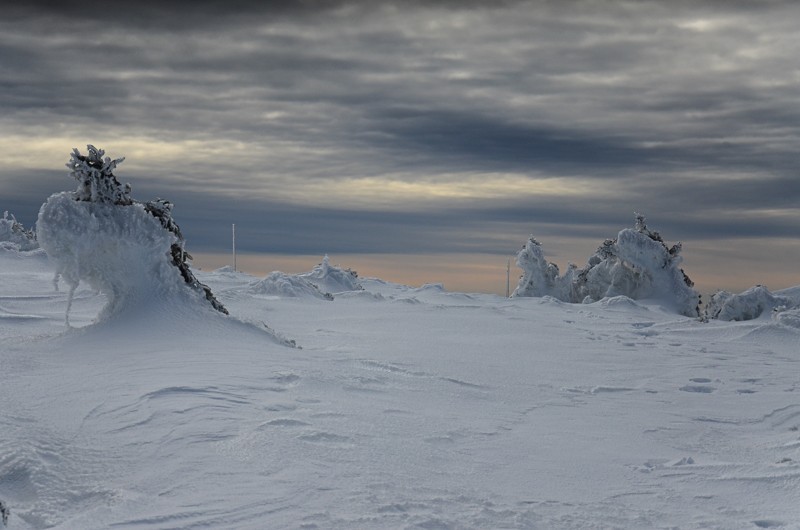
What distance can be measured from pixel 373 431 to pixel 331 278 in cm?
Answer: 1522

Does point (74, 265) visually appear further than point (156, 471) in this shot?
Yes

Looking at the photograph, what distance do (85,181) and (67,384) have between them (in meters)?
3.28

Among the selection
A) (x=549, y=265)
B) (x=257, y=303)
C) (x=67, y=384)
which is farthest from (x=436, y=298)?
(x=67, y=384)

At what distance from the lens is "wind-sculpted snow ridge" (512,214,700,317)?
2380cm

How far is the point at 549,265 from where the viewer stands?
87.7 ft

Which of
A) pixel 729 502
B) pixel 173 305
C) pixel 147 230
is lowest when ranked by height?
pixel 729 502

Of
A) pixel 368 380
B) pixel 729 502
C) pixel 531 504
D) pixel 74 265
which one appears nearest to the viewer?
pixel 531 504

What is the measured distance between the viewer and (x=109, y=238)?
938 cm

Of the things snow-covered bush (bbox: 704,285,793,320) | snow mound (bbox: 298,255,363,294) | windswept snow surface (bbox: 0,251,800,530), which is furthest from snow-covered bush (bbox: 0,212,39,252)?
snow-covered bush (bbox: 704,285,793,320)

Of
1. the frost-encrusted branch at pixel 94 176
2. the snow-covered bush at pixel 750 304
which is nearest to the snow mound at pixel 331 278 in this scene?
the snow-covered bush at pixel 750 304

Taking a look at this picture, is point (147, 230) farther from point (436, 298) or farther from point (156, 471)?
point (436, 298)

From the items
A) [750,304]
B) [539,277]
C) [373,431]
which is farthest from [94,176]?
[539,277]

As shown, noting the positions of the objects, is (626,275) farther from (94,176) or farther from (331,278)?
(94,176)

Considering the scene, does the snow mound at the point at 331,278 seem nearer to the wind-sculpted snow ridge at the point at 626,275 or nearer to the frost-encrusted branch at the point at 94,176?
the wind-sculpted snow ridge at the point at 626,275
